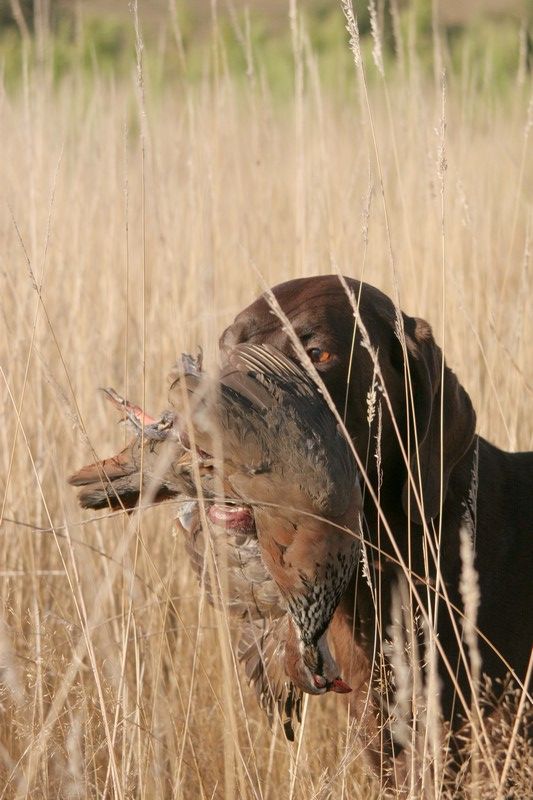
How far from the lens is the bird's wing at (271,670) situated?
2.09m

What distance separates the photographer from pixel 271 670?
2129mm

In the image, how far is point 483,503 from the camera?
2387 millimetres

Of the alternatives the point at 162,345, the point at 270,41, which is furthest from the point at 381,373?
the point at 270,41

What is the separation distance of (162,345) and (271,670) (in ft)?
5.99

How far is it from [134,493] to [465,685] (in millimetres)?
890

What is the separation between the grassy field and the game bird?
113 millimetres

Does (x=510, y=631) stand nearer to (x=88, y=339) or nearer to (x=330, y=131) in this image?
(x=88, y=339)

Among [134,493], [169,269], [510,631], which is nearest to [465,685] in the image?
[510,631]

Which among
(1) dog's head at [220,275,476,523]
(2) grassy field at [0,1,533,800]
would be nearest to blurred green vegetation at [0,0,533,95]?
(2) grassy field at [0,1,533,800]

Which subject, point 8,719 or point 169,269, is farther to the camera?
point 169,269

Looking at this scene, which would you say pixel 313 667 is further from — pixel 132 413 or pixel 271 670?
pixel 132 413

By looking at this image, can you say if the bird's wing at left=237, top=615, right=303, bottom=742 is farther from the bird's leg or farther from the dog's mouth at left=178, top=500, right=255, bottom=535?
the bird's leg

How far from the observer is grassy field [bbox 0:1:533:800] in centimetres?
210

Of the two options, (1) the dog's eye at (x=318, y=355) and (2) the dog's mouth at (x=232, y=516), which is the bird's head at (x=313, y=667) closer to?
(2) the dog's mouth at (x=232, y=516)
